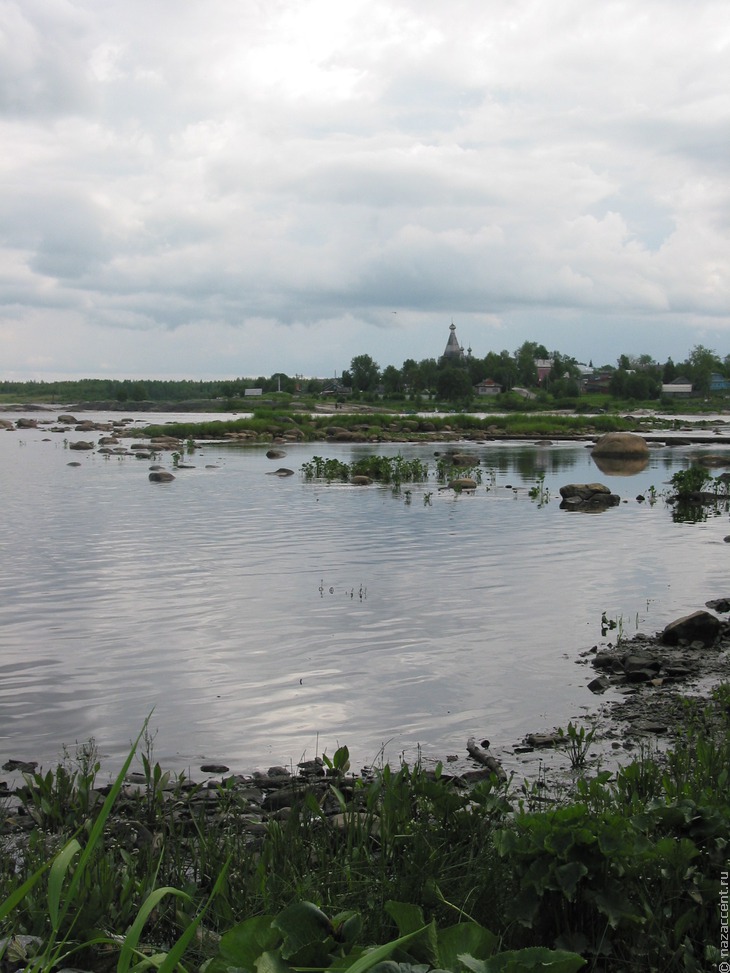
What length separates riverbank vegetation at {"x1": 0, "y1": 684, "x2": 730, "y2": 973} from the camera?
118 inches

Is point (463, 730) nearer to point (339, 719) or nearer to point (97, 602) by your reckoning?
point (339, 719)

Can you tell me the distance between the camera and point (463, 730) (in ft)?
27.0

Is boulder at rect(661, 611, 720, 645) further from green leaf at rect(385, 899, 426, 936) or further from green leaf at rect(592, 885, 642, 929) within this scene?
green leaf at rect(385, 899, 426, 936)

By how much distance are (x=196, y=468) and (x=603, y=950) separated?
120 feet

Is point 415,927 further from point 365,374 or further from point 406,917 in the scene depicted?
point 365,374

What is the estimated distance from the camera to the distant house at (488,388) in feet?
585

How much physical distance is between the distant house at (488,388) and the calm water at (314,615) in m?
153

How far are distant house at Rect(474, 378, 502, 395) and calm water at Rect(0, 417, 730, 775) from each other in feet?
503

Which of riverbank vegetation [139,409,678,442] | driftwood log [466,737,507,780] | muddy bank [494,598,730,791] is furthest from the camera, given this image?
riverbank vegetation [139,409,678,442]

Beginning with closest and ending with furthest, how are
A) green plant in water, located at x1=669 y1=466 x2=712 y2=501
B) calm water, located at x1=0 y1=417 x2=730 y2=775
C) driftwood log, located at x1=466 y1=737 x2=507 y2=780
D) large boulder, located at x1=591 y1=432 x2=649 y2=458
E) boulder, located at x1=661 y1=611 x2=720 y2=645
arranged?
driftwood log, located at x1=466 y1=737 x2=507 y2=780 < calm water, located at x1=0 y1=417 x2=730 y2=775 < boulder, located at x1=661 y1=611 x2=720 y2=645 < green plant in water, located at x1=669 y1=466 x2=712 y2=501 < large boulder, located at x1=591 y1=432 x2=649 y2=458

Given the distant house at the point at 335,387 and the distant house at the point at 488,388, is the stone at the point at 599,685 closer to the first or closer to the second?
the distant house at the point at 335,387

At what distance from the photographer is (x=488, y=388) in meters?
180

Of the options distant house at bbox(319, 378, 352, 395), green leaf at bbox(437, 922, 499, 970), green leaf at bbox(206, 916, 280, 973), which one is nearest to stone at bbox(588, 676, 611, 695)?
green leaf at bbox(437, 922, 499, 970)

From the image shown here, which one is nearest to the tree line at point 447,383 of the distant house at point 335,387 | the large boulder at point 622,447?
the distant house at point 335,387
